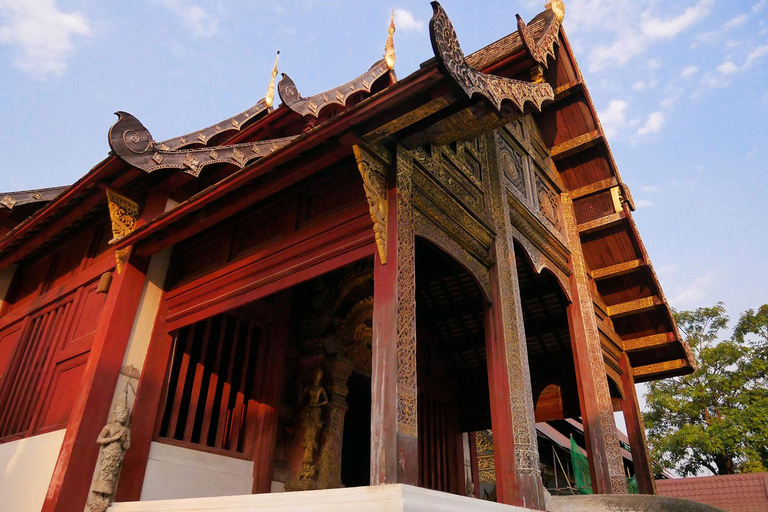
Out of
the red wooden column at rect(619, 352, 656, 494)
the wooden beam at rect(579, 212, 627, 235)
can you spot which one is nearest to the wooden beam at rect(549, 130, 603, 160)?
the wooden beam at rect(579, 212, 627, 235)

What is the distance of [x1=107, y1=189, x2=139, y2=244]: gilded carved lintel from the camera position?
489cm

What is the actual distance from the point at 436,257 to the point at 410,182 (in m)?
2.37

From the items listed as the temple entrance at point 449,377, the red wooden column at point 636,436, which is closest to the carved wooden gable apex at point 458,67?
the temple entrance at point 449,377

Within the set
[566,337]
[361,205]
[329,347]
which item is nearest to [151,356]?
[329,347]

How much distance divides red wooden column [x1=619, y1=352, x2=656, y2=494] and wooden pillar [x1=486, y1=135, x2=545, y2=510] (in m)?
3.90

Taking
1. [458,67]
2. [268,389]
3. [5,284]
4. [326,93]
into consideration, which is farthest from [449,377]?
[458,67]

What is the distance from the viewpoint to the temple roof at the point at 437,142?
335cm

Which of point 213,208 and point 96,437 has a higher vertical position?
point 213,208

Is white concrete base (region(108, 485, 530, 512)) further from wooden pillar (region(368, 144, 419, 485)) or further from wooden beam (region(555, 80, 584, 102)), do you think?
wooden beam (region(555, 80, 584, 102))

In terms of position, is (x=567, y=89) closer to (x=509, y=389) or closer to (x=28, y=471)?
(x=509, y=389)

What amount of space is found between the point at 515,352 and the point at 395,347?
5.87 feet

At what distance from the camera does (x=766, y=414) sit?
14.7m

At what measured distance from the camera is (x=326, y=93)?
6.40 metres

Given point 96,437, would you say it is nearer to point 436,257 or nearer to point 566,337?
point 436,257
